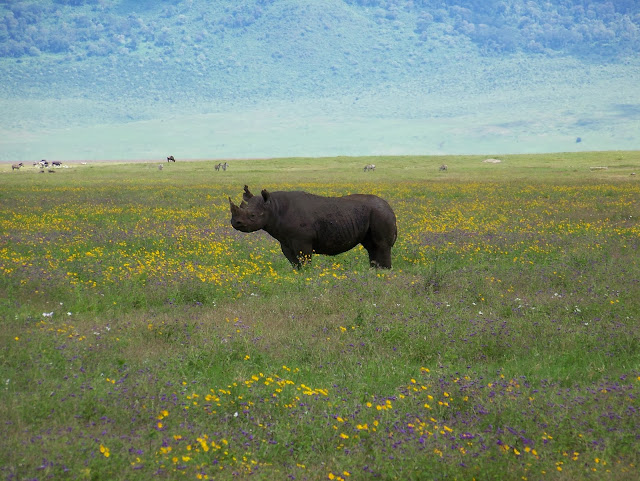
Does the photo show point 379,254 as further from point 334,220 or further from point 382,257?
point 334,220

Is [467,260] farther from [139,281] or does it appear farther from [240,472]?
[240,472]

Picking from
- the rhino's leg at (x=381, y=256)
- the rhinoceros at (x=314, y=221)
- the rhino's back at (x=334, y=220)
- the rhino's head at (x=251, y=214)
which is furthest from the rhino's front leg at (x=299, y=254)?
the rhino's leg at (x=381, y=256)

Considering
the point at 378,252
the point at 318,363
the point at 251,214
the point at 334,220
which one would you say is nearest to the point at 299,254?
the point at 334,220

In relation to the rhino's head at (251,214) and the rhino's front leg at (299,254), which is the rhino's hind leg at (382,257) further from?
the rhino's head at (251,214)

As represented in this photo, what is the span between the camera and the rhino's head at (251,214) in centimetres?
1395

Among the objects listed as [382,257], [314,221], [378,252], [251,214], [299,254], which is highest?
[251,214]

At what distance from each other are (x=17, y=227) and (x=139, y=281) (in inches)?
411

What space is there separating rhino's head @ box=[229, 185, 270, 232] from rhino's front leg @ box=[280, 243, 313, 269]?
0.84 metres

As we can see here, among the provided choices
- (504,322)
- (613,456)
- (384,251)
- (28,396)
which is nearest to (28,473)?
(28,396)

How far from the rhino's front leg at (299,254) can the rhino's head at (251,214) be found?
0.84 meters

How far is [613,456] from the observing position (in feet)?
20.9

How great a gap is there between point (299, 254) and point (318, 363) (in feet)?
19.0

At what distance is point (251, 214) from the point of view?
14016 millimetres

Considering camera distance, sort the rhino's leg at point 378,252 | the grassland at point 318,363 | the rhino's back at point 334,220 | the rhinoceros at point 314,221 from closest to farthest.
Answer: the grassland at point 318,363 → the rhinoceros at point 314,221 → the rhino's back at point 334,220 → the rhino's leg at point 378,252
